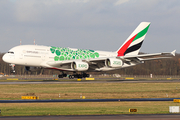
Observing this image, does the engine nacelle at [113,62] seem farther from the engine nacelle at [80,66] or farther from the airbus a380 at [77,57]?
the engine nacelle at [80,66]

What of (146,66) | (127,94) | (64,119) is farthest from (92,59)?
(64,119)

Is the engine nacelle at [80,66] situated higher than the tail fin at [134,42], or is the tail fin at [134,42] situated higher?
the tail fin at [134,42]

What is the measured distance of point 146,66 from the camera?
317ft

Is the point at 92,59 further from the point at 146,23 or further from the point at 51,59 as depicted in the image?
the point at 146,23

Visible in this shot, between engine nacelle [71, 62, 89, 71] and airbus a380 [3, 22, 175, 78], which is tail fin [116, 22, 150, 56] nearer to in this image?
airbus a380 [3, 22, 175, 78]

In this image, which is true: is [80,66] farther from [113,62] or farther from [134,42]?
[134,42]

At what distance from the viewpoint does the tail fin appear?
238 ft

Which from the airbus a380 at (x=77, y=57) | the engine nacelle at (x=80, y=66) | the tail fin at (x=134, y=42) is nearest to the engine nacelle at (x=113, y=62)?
the airbus a380 at (x=77, y=57)

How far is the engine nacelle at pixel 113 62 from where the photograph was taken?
64625 mm

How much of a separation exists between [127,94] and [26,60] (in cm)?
2846

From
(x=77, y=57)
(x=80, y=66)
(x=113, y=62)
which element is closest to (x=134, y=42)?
(x=113, y=62)

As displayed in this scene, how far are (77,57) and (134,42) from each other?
1576 cm

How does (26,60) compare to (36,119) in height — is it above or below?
above

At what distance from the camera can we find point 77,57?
68875mm
